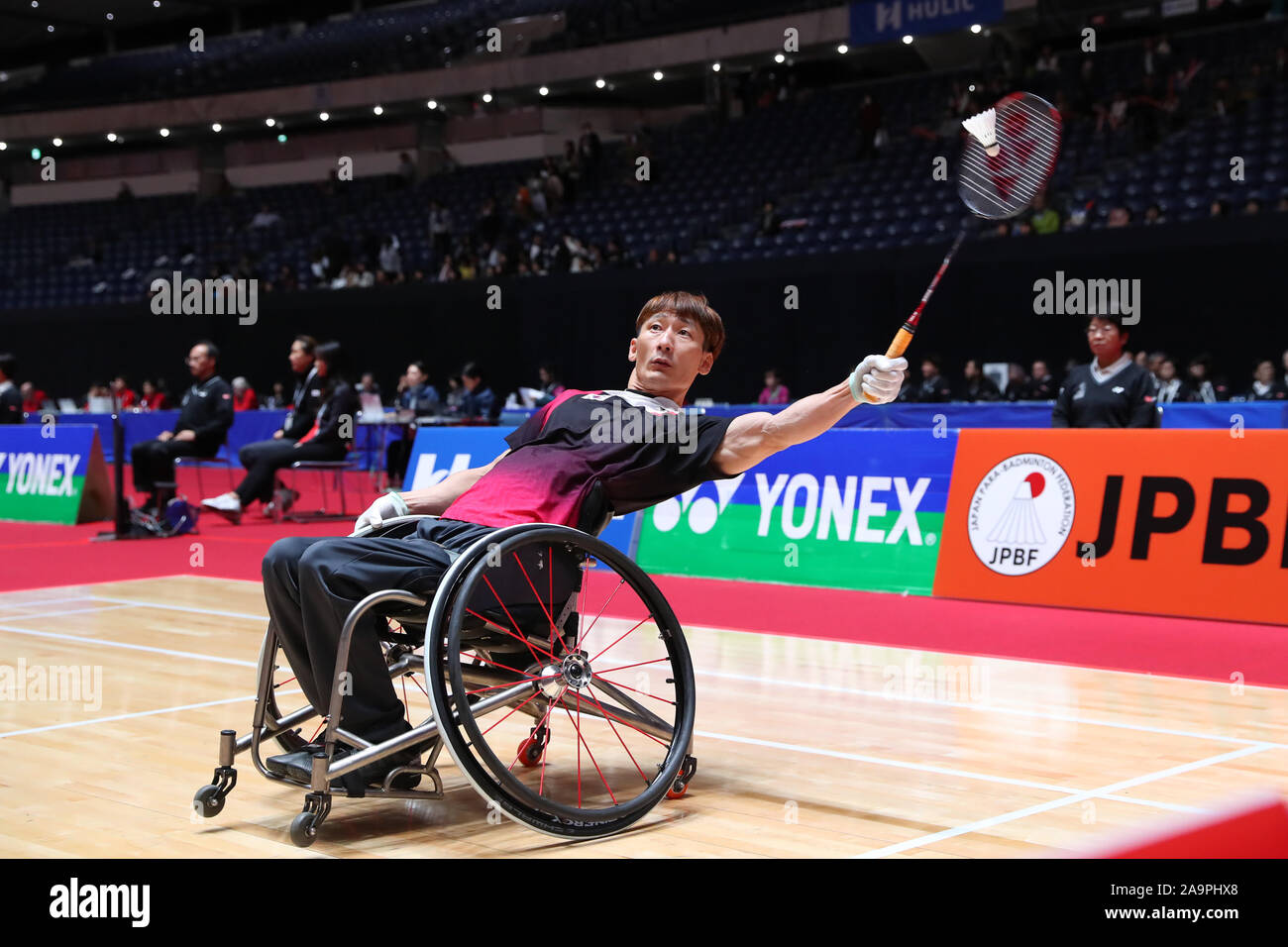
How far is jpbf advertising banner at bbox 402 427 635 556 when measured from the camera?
8375 millimetres

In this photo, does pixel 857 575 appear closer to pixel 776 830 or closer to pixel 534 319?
pixel 776 830

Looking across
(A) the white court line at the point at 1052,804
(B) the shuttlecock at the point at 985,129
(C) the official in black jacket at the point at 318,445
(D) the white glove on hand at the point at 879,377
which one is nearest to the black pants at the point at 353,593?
(D) the white glove on hand at the point at 879,377

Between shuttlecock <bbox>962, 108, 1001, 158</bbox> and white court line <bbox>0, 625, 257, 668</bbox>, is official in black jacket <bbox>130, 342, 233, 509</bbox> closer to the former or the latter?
white court line <bbox>0, 625, 257, 668</bbox>

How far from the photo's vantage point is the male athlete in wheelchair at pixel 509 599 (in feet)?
9.83

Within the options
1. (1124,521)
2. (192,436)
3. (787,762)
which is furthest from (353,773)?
(192,436)

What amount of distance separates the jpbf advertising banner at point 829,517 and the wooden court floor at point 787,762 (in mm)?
1429

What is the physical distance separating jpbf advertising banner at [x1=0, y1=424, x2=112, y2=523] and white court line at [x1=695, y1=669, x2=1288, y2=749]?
839 centimetres

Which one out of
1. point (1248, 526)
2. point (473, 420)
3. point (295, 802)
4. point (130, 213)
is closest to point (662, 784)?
point (295, 802)

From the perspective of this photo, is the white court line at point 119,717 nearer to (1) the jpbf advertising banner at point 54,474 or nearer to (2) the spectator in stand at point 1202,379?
(1) the jpbf advertising banner at point 54,474

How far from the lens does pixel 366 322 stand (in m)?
23.5

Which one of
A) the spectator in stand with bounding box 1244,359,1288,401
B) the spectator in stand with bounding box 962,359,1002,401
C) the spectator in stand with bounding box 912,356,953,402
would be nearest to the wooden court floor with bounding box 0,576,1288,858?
the spectator in stand with bounding box 1244,359,1288,401

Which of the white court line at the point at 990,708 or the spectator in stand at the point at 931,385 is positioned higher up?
the spectator in stand at the point at 931,385

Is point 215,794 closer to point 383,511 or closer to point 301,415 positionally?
point 383,511

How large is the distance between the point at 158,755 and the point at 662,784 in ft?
5.38
